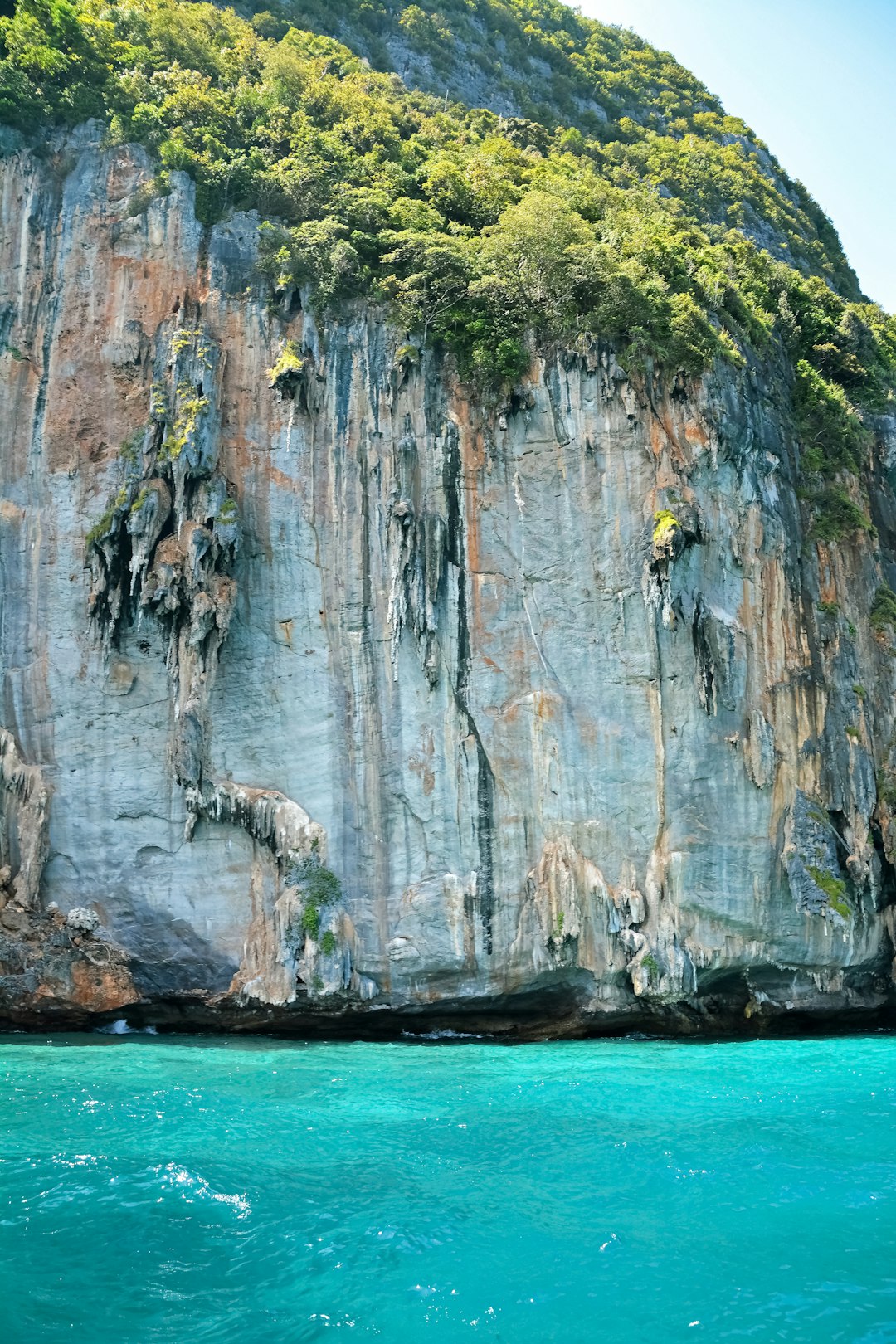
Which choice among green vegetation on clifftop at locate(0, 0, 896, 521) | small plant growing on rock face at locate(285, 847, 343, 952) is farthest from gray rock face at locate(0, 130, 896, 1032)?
green vegetation on clifftop at locate(0, 0, 896, 521)

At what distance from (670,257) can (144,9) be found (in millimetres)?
16348

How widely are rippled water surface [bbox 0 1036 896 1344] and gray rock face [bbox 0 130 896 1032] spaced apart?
413 cm

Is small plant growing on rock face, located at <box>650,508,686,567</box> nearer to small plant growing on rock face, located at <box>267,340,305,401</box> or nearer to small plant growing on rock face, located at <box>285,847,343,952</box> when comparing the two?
small plant growing on rock face, located at <box>267,340,305,401</box>

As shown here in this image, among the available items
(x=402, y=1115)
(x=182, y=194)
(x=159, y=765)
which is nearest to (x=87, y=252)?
(x=182, y=194)

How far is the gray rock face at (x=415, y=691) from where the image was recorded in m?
20.9

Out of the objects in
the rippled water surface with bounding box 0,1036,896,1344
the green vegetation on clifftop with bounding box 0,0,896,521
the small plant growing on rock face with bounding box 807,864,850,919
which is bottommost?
the rippled water surface with bounding box 0,1036,896,1344

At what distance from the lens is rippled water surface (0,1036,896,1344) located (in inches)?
336

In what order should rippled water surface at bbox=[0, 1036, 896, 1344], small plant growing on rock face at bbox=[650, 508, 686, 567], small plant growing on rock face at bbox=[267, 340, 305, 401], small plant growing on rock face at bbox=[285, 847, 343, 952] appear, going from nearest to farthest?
rippled water surface at bbox=[0, 1036, 896, 1344] → small plant growing on rock face at bbox=[285, 847, 343, 952] → small plant growing on rock face at bbox=[650, 508, 686, 567] → small plant growing on rock face at bbox=[267, 340, 305, 401]

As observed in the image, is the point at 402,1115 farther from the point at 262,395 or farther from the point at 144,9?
the point at 144,9

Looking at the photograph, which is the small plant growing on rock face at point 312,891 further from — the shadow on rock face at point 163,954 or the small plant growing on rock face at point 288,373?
the small plant growing on rock face at point 288,373

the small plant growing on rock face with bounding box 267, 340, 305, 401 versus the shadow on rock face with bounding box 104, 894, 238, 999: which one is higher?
the small plant growing on rock face with bounding box 267, 340, 305, 401

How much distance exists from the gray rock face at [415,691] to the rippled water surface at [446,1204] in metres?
4.13

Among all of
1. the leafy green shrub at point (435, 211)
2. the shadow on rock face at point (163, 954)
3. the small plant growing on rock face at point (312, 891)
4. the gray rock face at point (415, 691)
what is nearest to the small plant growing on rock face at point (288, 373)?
the gray rock face at point (415, 691)

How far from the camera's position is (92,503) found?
77.0ft
